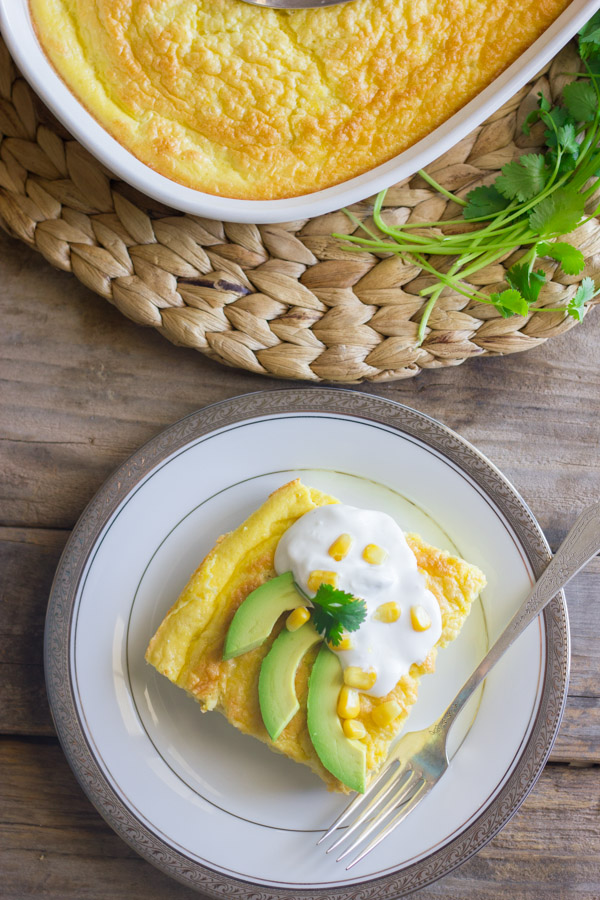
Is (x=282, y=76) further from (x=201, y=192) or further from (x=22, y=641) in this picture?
(x=22, y=641)

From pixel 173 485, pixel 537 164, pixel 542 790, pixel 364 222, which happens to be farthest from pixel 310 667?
pixel 537 164

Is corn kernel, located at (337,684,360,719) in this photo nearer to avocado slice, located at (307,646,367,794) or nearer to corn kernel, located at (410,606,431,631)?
avocado slice, located at (307,646,367,794)

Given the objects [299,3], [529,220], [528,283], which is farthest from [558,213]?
[299,3]

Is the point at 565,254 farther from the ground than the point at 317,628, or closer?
farther from the ground

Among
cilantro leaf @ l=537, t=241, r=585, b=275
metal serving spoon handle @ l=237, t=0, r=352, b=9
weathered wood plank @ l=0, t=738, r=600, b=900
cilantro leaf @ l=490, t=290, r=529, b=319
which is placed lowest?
weathered wood plank @ l=0, t=738, r=600, b=900

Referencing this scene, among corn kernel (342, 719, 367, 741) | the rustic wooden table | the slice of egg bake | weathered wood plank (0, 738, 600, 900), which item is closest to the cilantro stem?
the rustic wooden table

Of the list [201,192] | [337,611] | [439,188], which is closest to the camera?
[337,611]
